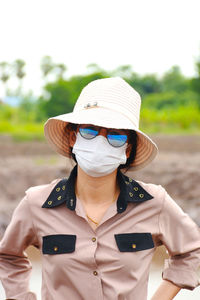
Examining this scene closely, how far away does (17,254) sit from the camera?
5.19ft

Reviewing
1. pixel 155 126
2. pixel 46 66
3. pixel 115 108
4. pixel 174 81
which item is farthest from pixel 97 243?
pixel 174 81

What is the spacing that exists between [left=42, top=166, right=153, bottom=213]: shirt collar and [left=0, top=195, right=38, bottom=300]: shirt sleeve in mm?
74

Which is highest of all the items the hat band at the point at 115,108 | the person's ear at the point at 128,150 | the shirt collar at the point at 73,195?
the hat band at the point at 115,108

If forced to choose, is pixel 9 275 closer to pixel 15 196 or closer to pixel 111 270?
pixel 111 270

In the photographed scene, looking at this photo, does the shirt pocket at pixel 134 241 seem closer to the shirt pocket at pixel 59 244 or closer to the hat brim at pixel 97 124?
the shirt pocket at pixel 59 244

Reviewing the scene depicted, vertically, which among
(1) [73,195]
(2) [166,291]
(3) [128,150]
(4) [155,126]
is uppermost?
(3) [128,150]

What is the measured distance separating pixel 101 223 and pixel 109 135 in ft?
0.80

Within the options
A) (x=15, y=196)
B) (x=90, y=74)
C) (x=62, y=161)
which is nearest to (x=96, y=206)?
(x=15, y=196)

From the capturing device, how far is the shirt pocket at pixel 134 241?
1.44 metres

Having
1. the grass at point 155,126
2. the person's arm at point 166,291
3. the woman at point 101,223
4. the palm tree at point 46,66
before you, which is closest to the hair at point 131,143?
the woman at point 101,223

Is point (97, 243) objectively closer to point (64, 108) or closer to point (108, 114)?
point (108, 114)

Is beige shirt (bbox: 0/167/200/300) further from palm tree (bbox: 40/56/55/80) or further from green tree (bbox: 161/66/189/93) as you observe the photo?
green tree (bbox: 161/66/189/93)

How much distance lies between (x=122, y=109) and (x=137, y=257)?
0.42 metres

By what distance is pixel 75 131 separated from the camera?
1.61m
